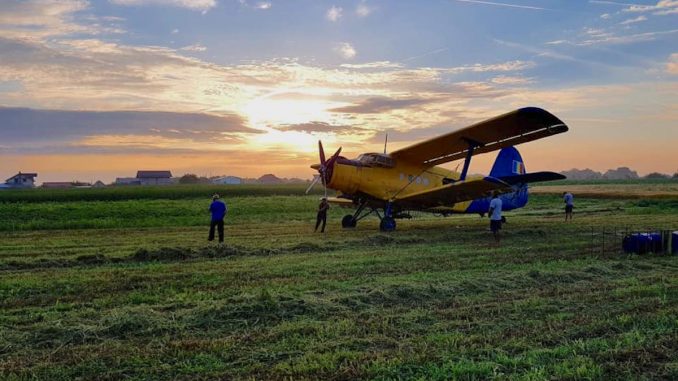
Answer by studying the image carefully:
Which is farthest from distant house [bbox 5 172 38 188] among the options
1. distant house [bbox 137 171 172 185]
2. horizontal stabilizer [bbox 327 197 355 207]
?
horizontal stabilizer [bbox 327 197 355 207]

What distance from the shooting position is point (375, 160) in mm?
20594

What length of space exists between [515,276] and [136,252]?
29.2ft

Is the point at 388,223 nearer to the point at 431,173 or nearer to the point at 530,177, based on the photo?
the point at 431,173

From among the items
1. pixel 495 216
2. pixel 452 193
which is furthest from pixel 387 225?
pixel 495 216

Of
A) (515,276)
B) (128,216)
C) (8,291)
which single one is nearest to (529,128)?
(515,276)

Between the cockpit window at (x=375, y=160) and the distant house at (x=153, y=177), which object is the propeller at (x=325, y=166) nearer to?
the cockpit window at (x=375, y=160)

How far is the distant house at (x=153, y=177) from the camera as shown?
151875 mm

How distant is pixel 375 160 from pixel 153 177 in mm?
141383

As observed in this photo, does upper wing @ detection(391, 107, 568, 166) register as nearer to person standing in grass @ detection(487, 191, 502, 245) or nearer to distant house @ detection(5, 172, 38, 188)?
person standing in grass @ detection(487, 191, 502, 245)

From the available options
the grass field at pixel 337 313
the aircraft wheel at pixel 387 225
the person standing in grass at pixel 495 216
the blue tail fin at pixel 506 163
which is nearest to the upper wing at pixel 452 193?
the aircraft wheel at pixel 387 225

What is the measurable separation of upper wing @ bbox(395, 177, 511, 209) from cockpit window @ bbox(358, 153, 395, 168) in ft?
4.78

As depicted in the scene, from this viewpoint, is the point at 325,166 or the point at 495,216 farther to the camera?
the point at 325,166

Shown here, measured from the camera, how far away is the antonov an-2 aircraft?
18281mm

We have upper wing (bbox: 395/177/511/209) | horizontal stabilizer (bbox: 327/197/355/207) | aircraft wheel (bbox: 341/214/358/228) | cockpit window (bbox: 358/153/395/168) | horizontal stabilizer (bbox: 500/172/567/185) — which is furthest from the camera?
horizontal stabilizer (bbox: 327/197/355/207)
